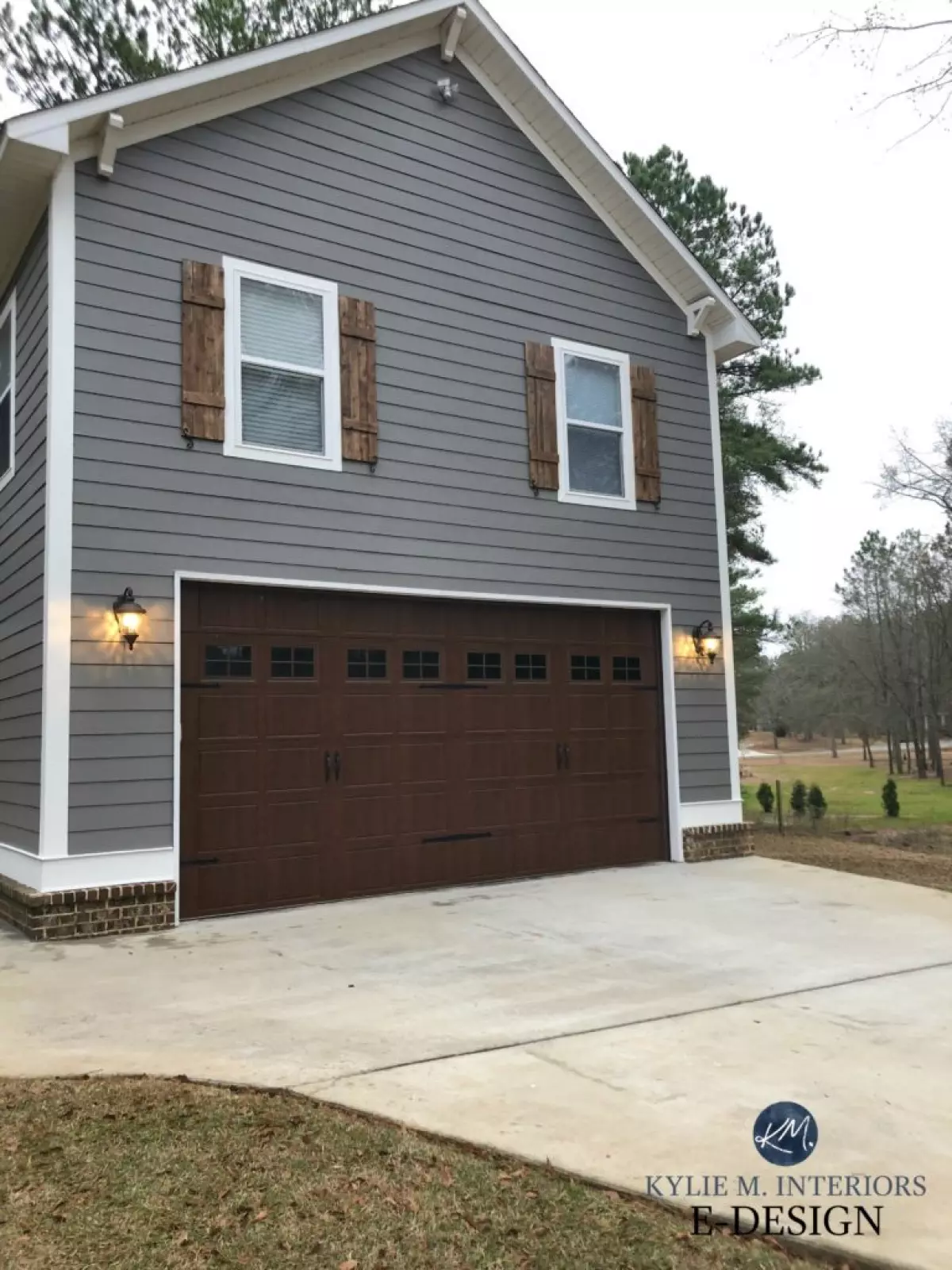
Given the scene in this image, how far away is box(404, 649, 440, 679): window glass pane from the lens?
784 centimetres

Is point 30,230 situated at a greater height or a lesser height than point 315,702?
greater

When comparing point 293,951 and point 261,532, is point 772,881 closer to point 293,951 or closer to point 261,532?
point 293,951

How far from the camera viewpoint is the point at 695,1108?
3305 millimetres

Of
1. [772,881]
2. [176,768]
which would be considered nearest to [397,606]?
[176,768]

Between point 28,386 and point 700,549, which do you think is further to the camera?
point 700,549

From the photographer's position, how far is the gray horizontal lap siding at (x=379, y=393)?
21.5 ft

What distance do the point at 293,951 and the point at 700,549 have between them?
18.2 feet

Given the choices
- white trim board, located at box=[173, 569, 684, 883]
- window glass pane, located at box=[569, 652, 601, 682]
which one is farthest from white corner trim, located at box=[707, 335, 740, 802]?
window glass pane, located at box=[569, 652, 601, 682]

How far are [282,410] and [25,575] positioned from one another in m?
2.12

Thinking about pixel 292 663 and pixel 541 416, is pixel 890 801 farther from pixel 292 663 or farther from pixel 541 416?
pixel 292 663

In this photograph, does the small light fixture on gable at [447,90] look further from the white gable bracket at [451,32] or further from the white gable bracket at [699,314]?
the white gable bracket at [699,314]

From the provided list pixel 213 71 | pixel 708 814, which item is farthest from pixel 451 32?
pixel 708 814

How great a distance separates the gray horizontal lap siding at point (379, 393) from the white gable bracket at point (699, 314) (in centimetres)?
10

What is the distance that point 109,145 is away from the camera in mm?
6656
